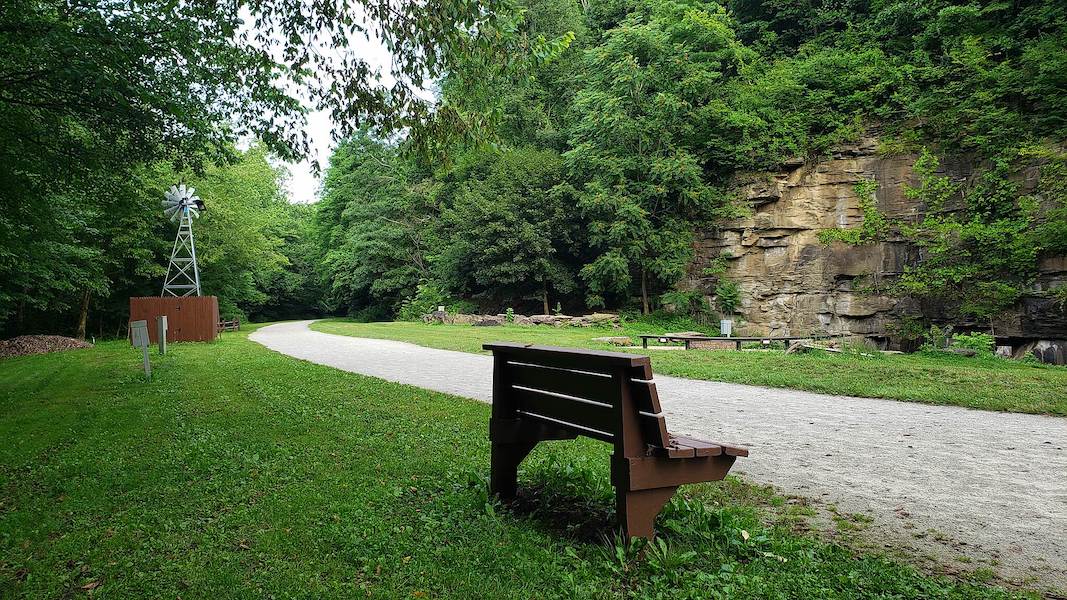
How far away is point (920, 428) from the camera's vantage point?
629cm

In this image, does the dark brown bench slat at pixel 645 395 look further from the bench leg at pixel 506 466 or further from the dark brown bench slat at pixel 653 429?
the bench leg at pixel 506 466

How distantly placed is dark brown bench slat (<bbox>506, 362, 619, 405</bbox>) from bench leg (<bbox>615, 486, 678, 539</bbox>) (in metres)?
0.49

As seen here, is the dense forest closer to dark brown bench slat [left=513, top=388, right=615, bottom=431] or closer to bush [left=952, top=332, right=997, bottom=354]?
bush [left=952, top=332, right=997, bottom=354]

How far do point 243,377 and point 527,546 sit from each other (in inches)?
368

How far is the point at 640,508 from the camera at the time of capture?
122 inches

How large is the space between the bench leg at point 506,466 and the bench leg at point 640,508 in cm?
100

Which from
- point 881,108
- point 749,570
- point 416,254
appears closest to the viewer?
point 749,570

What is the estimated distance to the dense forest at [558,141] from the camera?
7.62 metres

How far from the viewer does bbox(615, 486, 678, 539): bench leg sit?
121 inches

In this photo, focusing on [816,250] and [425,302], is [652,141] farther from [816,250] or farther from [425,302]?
[425,302]

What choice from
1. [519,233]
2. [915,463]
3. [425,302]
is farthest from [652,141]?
[915,463]

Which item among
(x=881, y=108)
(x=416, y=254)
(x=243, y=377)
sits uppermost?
(x=881, y=108)

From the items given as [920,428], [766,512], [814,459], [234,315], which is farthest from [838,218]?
[234,315]

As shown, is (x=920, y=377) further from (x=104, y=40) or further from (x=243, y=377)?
(x=104, y=40)
